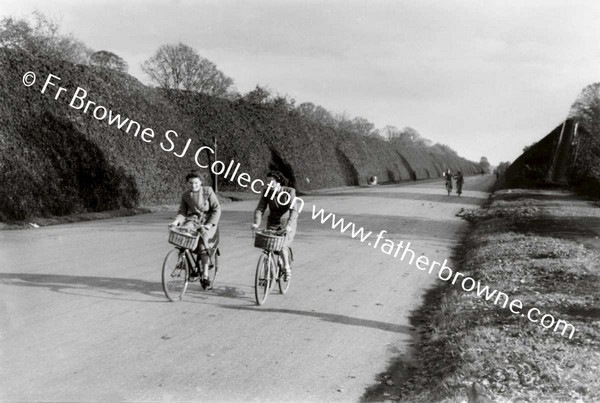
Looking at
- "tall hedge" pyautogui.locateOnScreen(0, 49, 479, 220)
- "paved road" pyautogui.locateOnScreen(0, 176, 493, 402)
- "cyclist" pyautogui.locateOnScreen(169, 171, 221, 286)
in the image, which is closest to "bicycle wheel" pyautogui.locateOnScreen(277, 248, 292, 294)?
"paved road" pyautogui.locateOnScreen(0, 176, 493, 402)

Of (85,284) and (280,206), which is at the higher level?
(280,206)

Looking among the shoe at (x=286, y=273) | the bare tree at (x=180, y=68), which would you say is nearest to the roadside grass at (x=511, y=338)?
the shoe at (x=286, y=273)

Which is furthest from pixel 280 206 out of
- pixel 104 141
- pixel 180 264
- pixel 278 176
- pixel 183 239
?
pixel 104 141

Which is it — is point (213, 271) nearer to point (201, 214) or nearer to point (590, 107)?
point (201, 214)

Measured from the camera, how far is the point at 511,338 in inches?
235

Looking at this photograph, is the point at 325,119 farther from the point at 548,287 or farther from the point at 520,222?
the point at 548,287

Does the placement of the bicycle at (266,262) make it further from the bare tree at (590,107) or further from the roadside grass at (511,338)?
the bare tree at (590,107)

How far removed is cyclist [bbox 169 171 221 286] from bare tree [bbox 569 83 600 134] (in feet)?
91.2

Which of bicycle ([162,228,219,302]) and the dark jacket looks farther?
the dark jacket

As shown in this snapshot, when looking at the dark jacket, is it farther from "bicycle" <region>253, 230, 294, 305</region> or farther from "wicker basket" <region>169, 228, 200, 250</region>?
"bicycle" <region>253, 230, 294, 305</region>

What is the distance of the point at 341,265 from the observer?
10711 mm

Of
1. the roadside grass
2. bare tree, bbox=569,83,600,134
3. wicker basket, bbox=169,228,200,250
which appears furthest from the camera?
bare tree, bbox=569,83,600,134

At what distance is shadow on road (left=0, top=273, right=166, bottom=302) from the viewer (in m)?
7.77

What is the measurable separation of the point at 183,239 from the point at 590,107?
3092 centimetres
